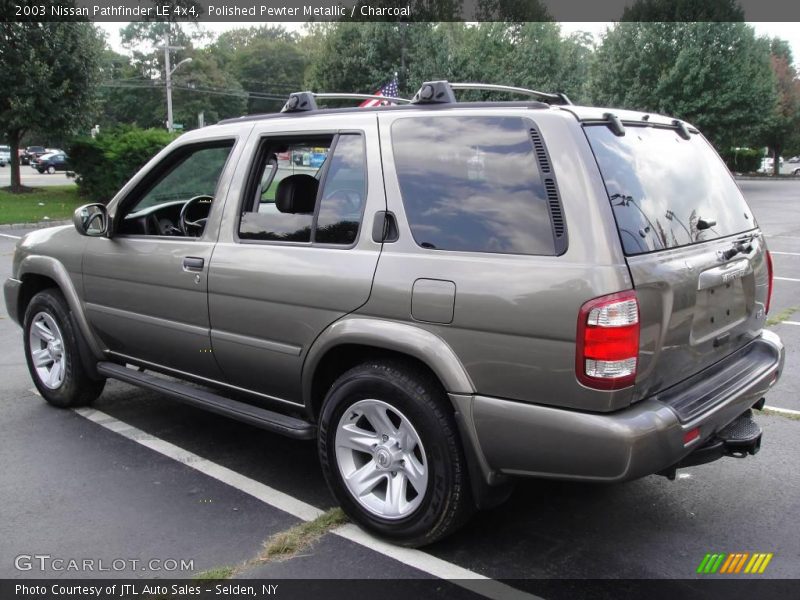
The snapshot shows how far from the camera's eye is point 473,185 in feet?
10.3

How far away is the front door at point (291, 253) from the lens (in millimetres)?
3430

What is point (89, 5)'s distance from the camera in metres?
22.1

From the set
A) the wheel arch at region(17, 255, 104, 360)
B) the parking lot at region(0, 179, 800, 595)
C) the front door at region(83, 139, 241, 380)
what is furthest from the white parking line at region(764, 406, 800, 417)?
the wheel arch at region(17, 255, 104, 360)

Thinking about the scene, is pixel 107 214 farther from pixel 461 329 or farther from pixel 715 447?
pixel 715 447

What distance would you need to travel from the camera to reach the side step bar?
3645mm

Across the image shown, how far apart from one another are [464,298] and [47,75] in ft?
71.1

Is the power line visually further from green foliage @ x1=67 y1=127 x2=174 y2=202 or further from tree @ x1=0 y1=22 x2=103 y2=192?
green foliage @ x1=67 y1=127 x2=174 y2=202

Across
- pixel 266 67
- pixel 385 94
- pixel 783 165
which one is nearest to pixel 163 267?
pixel 385 94

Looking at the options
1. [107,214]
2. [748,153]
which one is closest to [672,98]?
[748,153]

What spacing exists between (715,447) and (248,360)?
2249 mm

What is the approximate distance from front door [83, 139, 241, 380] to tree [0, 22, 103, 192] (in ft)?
62.1

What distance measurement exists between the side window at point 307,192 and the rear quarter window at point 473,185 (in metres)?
0.28

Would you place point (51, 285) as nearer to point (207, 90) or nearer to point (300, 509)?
point (300, 509)

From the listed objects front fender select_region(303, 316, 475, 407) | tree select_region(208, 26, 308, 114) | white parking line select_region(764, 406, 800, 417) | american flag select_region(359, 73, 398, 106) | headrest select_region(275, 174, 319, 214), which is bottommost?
white parking line select_region(764, 406, 800, 417)
